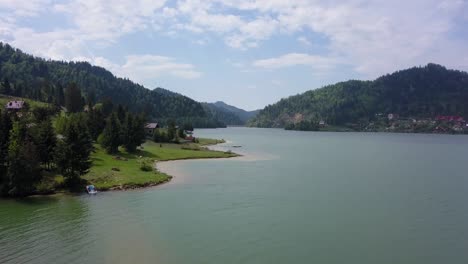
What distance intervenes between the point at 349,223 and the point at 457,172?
189ft

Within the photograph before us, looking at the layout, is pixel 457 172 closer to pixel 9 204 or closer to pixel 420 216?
pixel 420 216

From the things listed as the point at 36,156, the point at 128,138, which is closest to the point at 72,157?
the point at 36,156

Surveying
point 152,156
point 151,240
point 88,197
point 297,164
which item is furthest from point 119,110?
point 151,240

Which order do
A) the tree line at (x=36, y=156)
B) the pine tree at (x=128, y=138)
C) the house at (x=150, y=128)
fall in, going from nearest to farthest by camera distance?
the tree line at (x=36, y=156) < the pine tree at (x=128, y=138) < the house at (x=150, y=128)

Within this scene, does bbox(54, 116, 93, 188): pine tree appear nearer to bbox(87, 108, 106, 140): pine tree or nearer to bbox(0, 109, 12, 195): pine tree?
bbox(0, 109, 12, 195): pine tree

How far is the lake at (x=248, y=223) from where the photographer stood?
34.6 meters

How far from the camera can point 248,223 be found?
146ft

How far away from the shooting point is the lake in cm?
3462

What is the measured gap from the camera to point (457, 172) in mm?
89562

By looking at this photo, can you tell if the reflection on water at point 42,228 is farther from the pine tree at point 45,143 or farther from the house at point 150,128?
the house at point 150,128

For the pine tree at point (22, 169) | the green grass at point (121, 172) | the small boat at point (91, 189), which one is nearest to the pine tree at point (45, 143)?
the green grass at point (121, 172)

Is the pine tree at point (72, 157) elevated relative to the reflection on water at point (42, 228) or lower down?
elevated

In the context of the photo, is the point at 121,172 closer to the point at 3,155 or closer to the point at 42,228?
the point at 3,155

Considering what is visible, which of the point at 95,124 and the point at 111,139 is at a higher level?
the point at 95,124
